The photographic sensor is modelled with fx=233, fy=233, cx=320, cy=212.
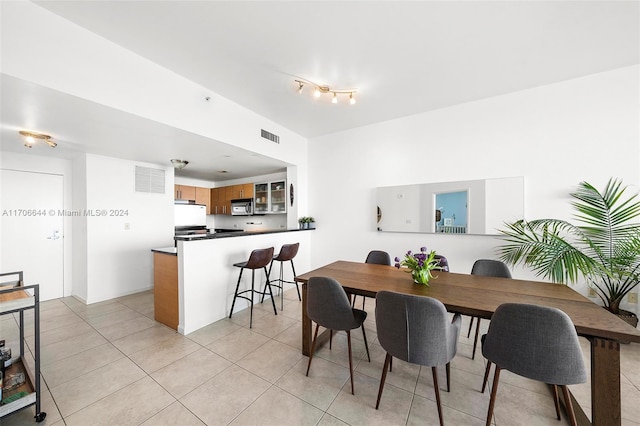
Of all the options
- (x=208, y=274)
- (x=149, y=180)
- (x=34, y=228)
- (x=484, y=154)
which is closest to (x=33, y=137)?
(x=149, y=180)

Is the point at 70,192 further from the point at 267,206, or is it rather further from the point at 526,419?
the point at 526,419

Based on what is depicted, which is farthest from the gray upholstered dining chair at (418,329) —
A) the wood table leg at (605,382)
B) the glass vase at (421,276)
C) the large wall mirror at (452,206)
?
the large wall mirror at (452,206)

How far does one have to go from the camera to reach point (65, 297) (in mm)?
3820

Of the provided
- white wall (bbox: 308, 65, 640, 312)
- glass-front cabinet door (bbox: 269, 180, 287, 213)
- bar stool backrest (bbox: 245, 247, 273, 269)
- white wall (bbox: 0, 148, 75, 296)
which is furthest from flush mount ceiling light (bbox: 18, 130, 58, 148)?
white wall (bbox: 308, 65, 640, 312)

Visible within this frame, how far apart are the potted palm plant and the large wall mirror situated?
29 centimetres

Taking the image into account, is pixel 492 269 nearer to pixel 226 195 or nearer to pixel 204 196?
pixel 226 195

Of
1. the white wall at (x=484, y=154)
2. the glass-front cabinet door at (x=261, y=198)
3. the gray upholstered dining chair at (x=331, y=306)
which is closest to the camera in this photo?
the gray upholstered dining chair at (x=331, y=306)

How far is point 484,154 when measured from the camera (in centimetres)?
314

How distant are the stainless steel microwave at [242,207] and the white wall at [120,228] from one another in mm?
1524

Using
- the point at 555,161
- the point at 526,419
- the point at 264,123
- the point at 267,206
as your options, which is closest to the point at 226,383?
the point at 526,419

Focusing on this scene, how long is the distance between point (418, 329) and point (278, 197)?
165 inches

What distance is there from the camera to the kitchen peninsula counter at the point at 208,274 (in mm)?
2648

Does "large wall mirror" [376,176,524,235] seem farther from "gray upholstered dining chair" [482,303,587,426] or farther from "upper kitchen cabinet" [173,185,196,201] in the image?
"upper kitchen cabinet" [173,185,196,201]

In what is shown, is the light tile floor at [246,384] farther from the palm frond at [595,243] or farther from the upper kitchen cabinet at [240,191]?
the upper kitchen cabinet at [240,191]
